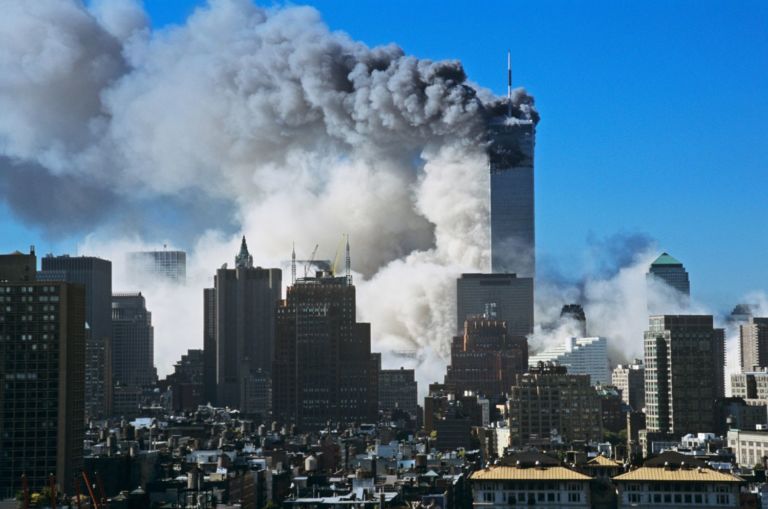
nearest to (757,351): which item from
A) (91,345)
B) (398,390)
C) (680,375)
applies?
(398,390)

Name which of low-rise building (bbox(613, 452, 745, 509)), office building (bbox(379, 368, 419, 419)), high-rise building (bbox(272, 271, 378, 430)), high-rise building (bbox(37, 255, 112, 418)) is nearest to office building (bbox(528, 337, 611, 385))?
office building (bbox(379, 368, 419, 419))

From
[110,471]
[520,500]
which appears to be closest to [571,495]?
[520,500]

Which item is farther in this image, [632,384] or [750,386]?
[632,384]

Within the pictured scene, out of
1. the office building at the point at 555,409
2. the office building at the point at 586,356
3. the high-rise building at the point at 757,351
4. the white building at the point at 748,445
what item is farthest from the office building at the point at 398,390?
the white building at the point at 748,445

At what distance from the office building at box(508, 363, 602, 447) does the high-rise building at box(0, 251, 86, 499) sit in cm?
3895

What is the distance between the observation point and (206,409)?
168m

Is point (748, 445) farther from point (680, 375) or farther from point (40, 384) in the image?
point (40, 384)

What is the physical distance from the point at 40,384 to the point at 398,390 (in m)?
93.2

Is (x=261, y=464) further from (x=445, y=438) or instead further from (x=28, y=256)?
(x=445, y=438)

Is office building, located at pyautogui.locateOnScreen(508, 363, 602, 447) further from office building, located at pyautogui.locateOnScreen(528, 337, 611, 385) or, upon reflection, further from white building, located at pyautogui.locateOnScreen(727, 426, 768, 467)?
office building, located at pyautogui.locateOnScreen(528, 337, 611, 385)

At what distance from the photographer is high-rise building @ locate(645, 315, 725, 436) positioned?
397ft

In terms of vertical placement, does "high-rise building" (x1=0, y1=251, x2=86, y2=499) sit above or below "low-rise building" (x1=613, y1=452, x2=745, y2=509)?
above

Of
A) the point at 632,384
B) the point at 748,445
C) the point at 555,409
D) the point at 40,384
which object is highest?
the point at 632,384

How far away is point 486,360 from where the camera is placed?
614 feet
